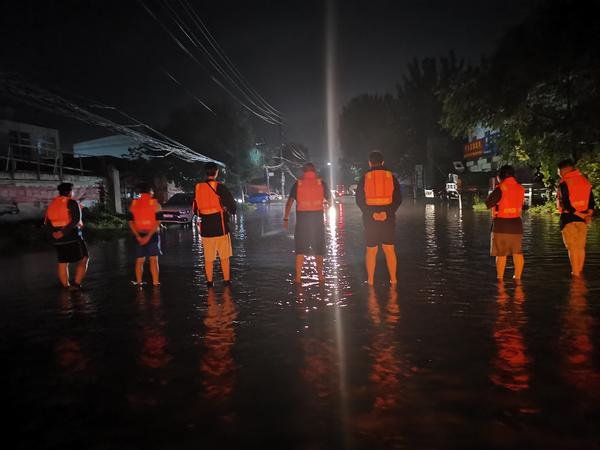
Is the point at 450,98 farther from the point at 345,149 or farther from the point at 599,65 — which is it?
the point at 345,149

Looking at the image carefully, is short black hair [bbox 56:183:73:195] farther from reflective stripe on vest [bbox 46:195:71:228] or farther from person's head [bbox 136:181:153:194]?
person's head [bbox 136:181:153:194]

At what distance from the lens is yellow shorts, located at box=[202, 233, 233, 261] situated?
8.77 m

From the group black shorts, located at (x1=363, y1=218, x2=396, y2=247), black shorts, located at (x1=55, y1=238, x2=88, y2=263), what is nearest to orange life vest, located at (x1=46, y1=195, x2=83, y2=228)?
black shorts, located at (x1=55, y1=238, x2=88, y2=263)

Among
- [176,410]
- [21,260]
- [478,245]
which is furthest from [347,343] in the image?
[21,260]

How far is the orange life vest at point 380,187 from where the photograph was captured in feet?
27.5

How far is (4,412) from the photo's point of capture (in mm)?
3967

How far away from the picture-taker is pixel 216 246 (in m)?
8.82

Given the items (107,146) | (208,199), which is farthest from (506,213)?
(107,146)

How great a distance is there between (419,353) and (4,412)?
346cm

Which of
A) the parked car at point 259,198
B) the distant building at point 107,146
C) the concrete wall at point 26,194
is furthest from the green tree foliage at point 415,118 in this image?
the concrete wall at point 26,194

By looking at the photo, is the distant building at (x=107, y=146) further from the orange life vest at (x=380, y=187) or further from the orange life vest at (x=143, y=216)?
the orange life vest at (x=380, y=187)

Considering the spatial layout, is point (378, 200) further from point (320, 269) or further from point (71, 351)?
point (71, 351)

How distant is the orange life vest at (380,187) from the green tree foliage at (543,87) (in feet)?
42.9

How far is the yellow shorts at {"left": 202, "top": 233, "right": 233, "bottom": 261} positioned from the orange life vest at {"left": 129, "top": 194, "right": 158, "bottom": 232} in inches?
34.8
